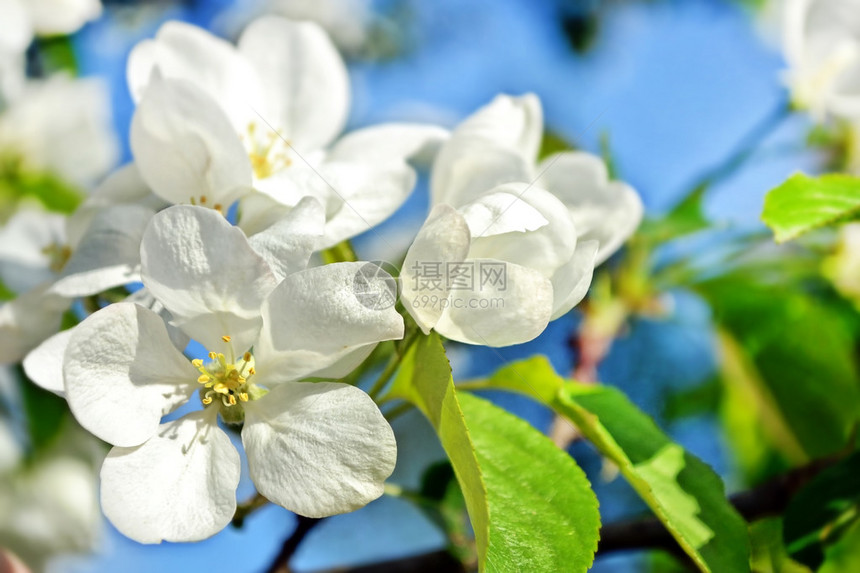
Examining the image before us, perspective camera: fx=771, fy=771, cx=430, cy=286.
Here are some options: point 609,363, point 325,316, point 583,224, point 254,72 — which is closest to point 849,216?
point 583,224

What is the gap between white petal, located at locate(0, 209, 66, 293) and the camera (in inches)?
28.3

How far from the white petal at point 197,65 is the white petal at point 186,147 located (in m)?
0.09

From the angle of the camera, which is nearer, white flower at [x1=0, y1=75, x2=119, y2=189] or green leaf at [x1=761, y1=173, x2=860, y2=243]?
green leaf at [x1=761, y1=173, x2=860, y2=243]

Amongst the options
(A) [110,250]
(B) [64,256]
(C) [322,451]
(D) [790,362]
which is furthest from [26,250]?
(D) [790,362]

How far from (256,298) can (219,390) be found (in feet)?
0.25

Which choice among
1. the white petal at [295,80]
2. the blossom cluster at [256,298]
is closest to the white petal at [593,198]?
the blossom cluster at [256,298]

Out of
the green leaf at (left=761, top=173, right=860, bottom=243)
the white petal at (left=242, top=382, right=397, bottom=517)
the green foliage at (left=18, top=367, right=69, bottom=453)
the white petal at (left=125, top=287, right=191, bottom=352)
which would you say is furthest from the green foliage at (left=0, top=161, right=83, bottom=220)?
the green leaf at (left=761, top=173, right=860, bottom=243)

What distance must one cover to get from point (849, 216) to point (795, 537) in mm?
264

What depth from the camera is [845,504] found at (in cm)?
62

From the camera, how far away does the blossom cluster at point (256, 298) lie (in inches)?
17.5

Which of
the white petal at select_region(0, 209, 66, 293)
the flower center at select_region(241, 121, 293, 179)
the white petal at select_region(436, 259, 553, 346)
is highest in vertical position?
the white petal at select_region(436, 259, 553, 346)

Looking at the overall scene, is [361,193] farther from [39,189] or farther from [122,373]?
[39,189]

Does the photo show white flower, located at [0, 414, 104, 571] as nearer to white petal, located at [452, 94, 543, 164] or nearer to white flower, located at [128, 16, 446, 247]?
white flower, located at [128, 16, 446, 247]

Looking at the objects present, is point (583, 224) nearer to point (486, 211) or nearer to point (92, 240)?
point (486, 211)
